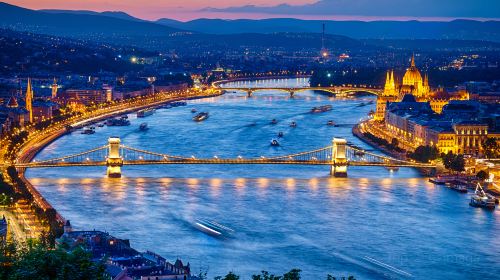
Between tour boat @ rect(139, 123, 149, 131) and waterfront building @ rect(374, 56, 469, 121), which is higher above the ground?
waterfront building @ rect(374, 56, 469, 121)

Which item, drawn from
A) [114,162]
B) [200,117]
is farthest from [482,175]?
[200,117]

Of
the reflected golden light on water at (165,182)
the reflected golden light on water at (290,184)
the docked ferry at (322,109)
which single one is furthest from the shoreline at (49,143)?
the docked ferry at (322,109)

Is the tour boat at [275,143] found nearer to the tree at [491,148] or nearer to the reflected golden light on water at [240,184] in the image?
the tree at [491,148]

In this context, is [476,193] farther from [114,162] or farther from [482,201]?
[114,162]

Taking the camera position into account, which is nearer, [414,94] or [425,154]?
[425,154]

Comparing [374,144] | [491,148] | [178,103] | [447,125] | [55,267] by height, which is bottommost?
[178,103]

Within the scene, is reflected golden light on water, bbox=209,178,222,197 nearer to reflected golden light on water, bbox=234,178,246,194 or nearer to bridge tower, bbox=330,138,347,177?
reflected golden light on water, bbox=234,178,246,194

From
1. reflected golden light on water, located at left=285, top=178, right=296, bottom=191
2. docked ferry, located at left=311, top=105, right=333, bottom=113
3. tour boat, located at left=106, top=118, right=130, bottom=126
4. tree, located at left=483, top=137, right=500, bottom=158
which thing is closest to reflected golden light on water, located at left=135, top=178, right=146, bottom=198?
reflected golden light on water, located at left=285, top=178, right=296, bottom=191
